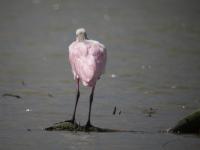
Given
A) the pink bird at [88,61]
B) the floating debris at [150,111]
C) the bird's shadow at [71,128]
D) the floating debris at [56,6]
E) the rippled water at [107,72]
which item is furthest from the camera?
the floating debris at [56,6]

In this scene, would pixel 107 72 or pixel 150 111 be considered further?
pixel 107 72

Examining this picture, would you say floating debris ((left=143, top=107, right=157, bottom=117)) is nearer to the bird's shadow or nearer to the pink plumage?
the pink plumage

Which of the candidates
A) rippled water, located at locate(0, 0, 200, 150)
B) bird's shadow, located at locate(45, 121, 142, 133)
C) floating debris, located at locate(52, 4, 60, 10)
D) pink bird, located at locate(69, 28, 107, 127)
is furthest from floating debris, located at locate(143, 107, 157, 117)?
floating debris, located at locate(52, 4, 60, 10)

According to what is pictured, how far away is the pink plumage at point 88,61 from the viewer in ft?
41.9

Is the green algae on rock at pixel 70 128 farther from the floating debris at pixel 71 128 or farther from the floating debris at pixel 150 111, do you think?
the floating debris at pixel 150 111

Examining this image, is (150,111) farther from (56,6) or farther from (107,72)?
(56,6)

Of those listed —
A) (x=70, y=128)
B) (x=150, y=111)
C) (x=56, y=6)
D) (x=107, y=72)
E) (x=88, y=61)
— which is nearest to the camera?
(x=70, y=128)

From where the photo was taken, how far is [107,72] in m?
20.0

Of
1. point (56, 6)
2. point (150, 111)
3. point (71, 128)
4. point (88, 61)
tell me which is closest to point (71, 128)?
point (71, 128)

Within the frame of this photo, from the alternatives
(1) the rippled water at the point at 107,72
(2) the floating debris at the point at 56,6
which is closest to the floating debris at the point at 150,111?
(1) the rippled water at the point at 107,72

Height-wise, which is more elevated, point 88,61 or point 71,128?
point 88,61

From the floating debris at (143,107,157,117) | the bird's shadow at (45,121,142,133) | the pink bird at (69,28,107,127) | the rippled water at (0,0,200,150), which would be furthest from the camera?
the floating debris at (143,107,157,117)

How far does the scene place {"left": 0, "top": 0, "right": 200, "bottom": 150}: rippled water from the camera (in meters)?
12.1

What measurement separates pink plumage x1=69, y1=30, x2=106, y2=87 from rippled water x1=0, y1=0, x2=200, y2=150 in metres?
0.85
